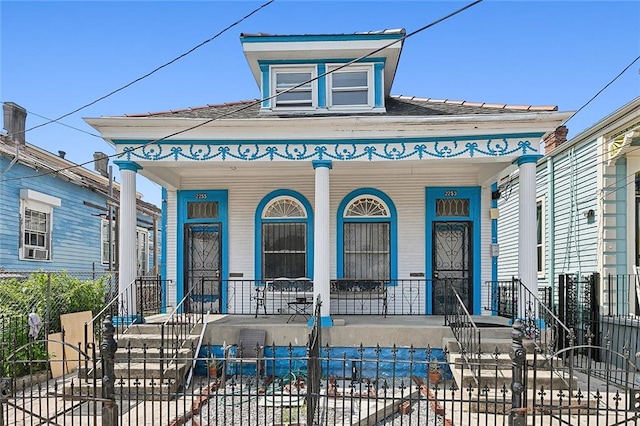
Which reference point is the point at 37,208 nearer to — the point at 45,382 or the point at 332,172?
the point at 45,382

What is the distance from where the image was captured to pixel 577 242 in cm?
1261

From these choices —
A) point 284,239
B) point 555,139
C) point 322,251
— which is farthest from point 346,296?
point 555,139

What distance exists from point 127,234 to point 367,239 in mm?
5288

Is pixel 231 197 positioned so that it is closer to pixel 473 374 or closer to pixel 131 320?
pixel 131 320

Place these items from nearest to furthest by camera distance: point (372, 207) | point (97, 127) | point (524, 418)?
point (524, 418), point (97, 127), point (372, 207)

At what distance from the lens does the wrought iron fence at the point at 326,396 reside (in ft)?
17.9

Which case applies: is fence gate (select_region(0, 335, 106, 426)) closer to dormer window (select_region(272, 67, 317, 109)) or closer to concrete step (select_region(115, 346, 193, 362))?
concrete step (select_region(115, 346, 193, 362))

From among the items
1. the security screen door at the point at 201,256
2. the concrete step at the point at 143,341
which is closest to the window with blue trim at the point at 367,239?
the security screen door at the point at 201,256

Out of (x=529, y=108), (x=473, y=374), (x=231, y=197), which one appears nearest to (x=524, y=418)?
(x=473, y=374)

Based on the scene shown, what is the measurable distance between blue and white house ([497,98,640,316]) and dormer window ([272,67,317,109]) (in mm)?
4678

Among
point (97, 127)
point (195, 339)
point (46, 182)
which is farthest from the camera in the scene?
point (46, 182)

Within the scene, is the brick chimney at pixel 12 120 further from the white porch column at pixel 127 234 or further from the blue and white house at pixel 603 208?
the blue and white house at pixel 603 208

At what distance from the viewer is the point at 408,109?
11070 millimetres

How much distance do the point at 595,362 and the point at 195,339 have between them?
8050 mm
